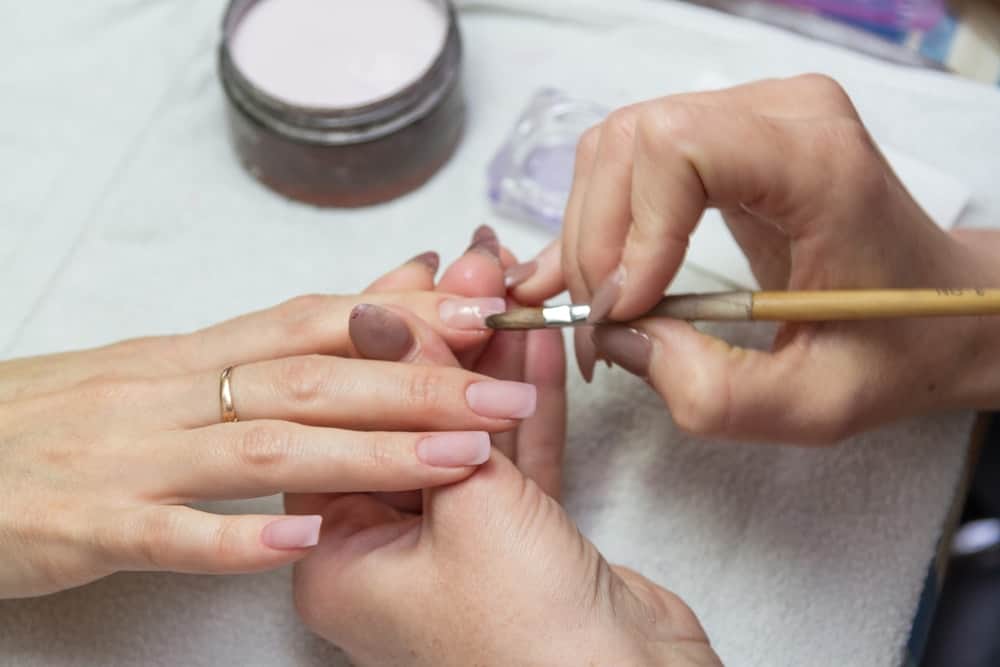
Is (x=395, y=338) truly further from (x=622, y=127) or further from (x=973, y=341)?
(x=973, y=341)

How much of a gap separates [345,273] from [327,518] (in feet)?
1.04

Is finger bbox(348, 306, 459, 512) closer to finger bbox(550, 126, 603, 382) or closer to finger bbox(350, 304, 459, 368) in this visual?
finger bbox(350, 304, 459, 368)

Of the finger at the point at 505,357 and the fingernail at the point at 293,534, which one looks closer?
the fingernail at the point at 293,534

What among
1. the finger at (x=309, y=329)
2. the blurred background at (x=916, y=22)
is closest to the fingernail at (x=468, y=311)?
the finger at (x=309, y=329)

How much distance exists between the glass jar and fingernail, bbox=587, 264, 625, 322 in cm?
37

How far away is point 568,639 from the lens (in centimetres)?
62

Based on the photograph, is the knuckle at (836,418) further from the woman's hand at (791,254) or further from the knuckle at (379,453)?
the knuckle at (379,453)

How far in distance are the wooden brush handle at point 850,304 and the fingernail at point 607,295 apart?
0.06 metres

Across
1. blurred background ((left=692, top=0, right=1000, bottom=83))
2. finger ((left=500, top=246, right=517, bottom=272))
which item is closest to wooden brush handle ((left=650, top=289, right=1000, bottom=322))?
finger ((left=500, top=246, right=517, bottom=272))

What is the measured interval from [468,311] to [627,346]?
5.4 inches

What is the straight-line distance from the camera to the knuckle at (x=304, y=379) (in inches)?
27.5

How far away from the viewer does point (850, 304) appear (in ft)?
2.01

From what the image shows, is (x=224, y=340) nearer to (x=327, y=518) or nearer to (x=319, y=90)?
(x=327, y=518)

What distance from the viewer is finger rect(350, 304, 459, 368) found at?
0.71 meters
